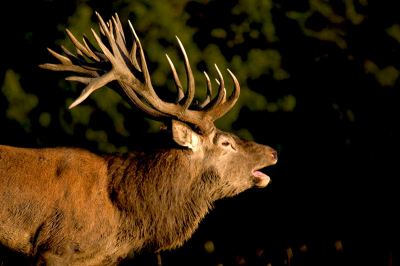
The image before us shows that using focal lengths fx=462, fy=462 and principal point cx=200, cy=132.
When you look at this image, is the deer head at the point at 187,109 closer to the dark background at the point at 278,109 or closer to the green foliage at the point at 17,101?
the dark background at the point at 278,109

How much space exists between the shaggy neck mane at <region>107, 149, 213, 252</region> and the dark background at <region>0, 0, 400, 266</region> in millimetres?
686

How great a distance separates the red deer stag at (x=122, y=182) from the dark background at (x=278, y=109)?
74 cm

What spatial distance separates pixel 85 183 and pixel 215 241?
1.75m

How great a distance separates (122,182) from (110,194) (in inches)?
4.4

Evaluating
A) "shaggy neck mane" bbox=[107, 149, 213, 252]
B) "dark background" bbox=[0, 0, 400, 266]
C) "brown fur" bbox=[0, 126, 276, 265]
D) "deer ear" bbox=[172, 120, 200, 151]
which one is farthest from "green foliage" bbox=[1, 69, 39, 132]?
"deer ear" bbox=[172, 120, 200, 151]

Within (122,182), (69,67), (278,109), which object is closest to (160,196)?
(122,182)

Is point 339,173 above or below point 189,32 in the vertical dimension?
below

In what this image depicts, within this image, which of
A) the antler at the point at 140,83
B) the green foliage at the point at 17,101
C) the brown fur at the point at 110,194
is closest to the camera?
the brown fur at the point at 110,194

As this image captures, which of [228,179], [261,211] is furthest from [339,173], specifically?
[228,179]

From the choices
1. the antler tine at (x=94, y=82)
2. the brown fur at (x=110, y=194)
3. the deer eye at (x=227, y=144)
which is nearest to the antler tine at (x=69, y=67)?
the antler tine at (x=94, y=82)

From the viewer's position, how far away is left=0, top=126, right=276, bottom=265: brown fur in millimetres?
2840

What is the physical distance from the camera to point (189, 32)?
4422mm

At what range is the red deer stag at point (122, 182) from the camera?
9.33ft

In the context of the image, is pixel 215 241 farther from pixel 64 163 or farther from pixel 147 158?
pixel 64 163
